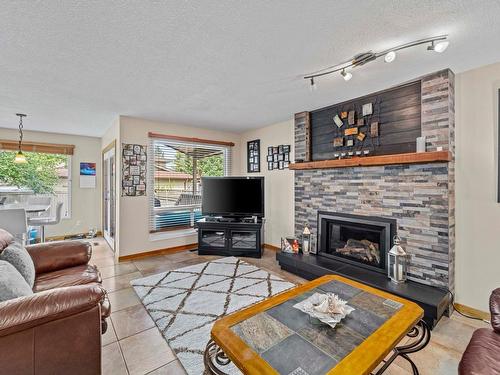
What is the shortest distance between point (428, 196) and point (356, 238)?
103 cm

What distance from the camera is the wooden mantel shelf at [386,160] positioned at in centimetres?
234

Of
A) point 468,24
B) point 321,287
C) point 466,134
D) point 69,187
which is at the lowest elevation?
point 321,287

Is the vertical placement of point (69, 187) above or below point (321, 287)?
above

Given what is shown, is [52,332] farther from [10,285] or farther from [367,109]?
[367,109]

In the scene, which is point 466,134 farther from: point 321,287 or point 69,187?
point 69,187

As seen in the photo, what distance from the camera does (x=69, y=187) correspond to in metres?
5.38

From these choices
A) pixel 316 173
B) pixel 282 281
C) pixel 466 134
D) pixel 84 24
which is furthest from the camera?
pixel 316 173

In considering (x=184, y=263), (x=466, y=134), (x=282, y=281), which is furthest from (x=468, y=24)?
(x=184, y=263)

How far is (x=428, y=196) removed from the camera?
8.25ft

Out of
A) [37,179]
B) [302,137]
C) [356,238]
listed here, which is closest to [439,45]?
[302,137]

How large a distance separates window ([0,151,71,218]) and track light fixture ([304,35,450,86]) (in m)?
5.26

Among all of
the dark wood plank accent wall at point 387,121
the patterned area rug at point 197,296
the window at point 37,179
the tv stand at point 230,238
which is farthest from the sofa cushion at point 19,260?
the dark wood plank accent wall at point 387,121

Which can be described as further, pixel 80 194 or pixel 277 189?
pixel 80 194

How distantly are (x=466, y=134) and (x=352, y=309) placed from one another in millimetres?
2199
